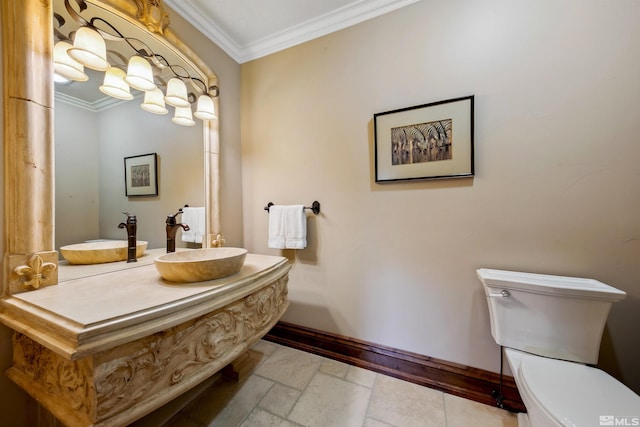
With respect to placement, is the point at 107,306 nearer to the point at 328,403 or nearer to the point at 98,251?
the point at 98,251

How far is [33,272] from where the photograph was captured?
2.74 feet

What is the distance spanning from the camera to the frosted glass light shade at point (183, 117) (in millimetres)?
1434

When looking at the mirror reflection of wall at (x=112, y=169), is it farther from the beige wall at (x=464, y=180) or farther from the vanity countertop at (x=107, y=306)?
the beige wall at (x=464, y=180)

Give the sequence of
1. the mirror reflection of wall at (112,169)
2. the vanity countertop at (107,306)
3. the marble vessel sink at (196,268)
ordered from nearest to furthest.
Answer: the vanity countertop at (107,306), the marble vessel sink at (196,268), the mirror reflection of wall at (112,169)

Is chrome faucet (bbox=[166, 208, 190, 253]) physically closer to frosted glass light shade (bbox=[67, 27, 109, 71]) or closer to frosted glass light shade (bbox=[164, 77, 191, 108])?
frosted glass light shade (bbox=[164, 77, 191, 108])

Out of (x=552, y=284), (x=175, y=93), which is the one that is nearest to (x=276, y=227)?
(x=175, y=93)

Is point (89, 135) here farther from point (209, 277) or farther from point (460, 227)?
point (460, 227)

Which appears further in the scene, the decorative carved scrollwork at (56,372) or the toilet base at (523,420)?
the toilet base at (523,420)

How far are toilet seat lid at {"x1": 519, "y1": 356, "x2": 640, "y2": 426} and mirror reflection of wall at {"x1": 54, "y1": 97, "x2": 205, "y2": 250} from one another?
1.92 meters

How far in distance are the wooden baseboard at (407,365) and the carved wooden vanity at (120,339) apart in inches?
33.1

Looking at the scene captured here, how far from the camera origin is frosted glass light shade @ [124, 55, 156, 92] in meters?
1.12

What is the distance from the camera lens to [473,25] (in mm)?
1278

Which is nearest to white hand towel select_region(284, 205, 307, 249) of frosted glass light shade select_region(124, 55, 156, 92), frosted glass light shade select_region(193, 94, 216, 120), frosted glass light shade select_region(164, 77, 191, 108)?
frosted glass light shade select_region(193, 94, 216, 120)

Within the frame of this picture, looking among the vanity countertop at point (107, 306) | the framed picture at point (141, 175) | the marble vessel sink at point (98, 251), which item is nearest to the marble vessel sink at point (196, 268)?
the vanity countertop at point (107, 306)
